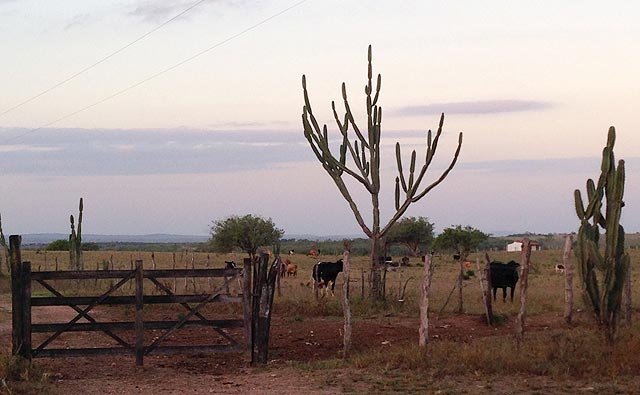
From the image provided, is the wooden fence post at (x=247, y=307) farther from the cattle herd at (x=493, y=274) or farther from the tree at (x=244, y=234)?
the tree at (x=244, y=234)

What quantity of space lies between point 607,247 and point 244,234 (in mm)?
49156

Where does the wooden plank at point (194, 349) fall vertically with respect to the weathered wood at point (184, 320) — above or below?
below

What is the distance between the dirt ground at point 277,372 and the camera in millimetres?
13016

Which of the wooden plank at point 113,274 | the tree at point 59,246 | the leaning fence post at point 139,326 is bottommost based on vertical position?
the leaning fence post at point 139,326

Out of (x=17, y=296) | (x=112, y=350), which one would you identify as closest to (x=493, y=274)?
(x=112, y=350)

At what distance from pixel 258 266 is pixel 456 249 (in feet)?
174

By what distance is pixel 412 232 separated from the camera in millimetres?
74688

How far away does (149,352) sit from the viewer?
15.4m

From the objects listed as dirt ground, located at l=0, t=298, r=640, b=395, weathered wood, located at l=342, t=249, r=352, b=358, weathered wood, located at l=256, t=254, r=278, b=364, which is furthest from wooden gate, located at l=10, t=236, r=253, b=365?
weathered wood, located at l=342, t=249, r=352, b=358

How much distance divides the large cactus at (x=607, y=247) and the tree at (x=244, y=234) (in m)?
46.7

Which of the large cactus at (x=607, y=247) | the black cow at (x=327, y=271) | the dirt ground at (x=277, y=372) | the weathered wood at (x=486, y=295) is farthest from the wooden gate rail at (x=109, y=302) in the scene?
the black cow at (x=327, y=271)

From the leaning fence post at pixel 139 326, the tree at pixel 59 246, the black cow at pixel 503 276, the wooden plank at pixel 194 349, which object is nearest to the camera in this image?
the leaning fence post at pixel 139 326

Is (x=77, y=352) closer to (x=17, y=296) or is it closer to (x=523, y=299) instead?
(x=17, y=296)

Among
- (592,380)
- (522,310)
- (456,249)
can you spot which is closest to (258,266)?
(522,310)
